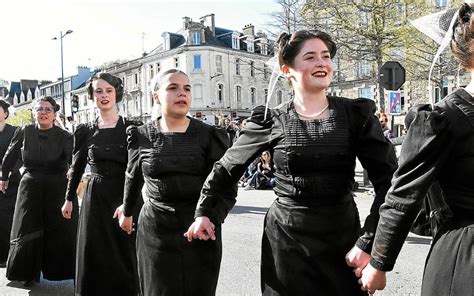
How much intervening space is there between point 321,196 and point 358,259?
0.39 meters

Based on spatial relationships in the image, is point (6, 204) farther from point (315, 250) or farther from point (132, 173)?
point (315, 250)

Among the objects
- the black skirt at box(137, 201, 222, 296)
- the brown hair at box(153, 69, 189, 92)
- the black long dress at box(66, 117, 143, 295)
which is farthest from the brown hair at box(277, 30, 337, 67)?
the black long dress at box(66, 117, 143, 295)

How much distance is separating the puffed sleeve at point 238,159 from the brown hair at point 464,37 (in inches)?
42.4

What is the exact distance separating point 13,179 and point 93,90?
287 cm

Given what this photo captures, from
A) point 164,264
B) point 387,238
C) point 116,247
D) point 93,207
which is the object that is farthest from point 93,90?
point 387,238

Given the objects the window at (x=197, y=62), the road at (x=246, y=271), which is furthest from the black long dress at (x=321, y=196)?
the window at (x=197, y=62)

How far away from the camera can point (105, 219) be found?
4.83 m

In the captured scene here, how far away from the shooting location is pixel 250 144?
3.09 m

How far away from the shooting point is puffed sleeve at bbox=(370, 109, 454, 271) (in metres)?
2.08

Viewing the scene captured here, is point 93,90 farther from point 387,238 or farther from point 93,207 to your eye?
point 387,238

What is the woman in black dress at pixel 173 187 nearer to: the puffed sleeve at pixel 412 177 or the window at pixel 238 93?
the puffed sleeve at pixel 412 177

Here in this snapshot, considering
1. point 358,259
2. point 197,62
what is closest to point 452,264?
point 358,259

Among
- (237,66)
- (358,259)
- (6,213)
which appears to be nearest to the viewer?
(358,259)

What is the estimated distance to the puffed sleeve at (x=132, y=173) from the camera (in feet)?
13.6
